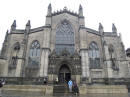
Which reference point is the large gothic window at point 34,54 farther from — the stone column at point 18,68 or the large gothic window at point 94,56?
the large gothic window at point 94,56

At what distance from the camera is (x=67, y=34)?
80.5ft

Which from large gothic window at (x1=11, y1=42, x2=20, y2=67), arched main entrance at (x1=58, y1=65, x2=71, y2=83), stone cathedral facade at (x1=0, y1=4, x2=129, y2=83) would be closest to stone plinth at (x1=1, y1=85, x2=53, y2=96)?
stone cathedral facade at (x1=0, y1=4, x2=129, y2=83)

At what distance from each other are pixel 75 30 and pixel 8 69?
1569 cm

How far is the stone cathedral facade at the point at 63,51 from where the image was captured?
20625mm

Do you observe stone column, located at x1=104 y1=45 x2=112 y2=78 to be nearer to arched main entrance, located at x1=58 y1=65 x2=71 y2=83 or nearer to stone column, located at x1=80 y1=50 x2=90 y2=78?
stone column, located at x1=80 y1=50 x2=90 y2=78

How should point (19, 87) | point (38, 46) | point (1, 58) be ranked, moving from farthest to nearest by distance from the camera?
point (38, 46) → point (1, 58) → point (19, 87)

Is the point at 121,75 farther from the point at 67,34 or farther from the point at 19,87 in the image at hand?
the point at 19,87

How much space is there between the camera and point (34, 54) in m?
22.7

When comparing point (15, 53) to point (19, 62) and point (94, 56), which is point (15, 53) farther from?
point (94, 56)

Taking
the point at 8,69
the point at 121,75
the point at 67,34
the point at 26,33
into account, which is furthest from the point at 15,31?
the point at 121,75

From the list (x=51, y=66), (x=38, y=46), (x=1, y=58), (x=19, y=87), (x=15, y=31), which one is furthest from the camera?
(x=15, y=31)

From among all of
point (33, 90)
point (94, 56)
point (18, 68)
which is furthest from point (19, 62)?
point (94, 56)

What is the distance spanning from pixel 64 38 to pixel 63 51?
152 inches

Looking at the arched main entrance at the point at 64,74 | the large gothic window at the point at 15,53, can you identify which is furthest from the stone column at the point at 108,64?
the large gothic window at the point at 15,53
